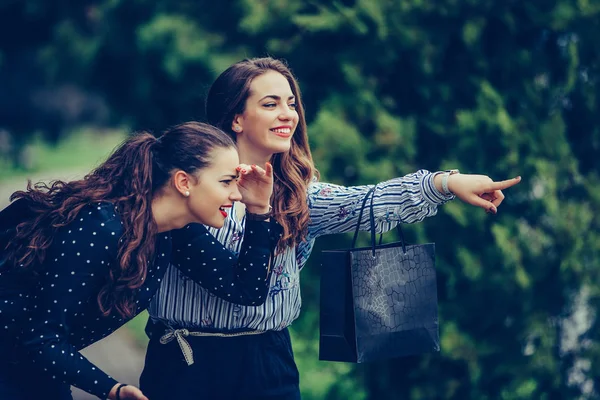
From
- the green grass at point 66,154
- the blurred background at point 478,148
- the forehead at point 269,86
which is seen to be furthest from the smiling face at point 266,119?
the green grass at point 66,154

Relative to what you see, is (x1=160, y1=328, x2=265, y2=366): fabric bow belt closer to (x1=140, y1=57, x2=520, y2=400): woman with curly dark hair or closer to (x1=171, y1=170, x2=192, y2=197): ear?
(x1=140, y1=57, x2=520, y2=400): woman with curly dark hair

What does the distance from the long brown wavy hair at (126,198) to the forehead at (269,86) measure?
302mm

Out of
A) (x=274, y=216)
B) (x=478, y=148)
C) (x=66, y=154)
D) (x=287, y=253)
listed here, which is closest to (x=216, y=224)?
(x=274, y=216)

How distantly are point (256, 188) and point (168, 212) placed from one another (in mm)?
286

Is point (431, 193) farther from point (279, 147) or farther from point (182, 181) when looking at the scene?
point (182, 181)

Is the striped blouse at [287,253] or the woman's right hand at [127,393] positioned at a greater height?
the striped blouse at [287,253]

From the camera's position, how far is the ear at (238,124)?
3.32 m

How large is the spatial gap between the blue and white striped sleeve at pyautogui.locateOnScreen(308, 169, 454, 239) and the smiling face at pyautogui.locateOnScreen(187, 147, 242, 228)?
17.1 inches

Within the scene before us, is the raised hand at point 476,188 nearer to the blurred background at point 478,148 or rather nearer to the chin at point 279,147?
the chin at point 279,147

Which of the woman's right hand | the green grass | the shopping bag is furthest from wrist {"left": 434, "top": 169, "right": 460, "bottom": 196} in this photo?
the green grass

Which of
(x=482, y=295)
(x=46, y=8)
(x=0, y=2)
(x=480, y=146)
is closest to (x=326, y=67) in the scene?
(x=480, y=146)

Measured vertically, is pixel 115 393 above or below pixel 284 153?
Result: below

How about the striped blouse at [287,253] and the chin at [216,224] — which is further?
the striped blouse at [287,253]

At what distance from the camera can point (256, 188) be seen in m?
3.02
